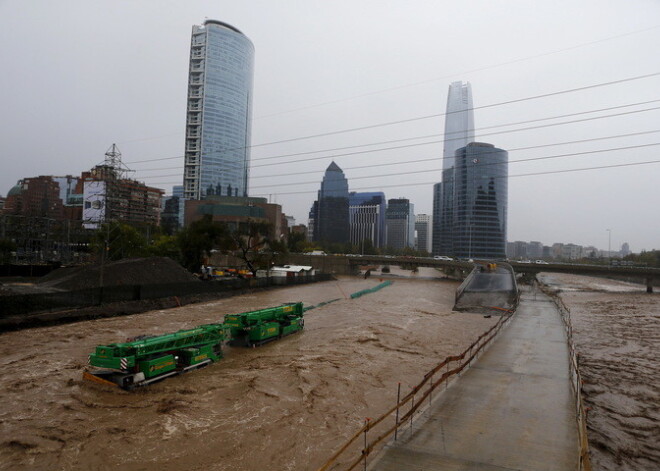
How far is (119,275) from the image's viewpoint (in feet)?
139

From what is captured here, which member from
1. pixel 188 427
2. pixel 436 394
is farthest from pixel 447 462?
pixel 188 427

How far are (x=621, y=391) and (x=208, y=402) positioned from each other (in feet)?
61.4

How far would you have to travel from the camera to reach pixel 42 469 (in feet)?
38.3

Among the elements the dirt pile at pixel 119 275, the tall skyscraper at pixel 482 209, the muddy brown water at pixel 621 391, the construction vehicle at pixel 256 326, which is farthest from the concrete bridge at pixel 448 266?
the tall skyscraper at pixel 482 209

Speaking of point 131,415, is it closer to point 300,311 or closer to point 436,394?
point 436,394

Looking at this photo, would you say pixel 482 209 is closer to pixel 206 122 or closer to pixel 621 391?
pixel 206 122

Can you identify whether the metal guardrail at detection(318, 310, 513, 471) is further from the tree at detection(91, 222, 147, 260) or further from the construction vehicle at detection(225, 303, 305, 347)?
the tree at detection(91, 222, 147, 260)

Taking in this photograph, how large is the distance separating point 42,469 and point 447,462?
36.0 ft

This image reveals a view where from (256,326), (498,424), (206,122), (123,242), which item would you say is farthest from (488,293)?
(206,122)

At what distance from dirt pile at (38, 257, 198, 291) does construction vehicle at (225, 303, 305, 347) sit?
20.9 meters

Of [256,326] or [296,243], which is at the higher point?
[296,243]

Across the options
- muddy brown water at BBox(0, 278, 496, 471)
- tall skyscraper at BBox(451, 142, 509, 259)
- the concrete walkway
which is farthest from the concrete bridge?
tall skyscraper at BBox(451, 142, 509, 259)

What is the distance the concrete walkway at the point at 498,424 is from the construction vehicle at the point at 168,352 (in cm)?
1126

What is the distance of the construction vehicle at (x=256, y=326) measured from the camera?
25.3 m
